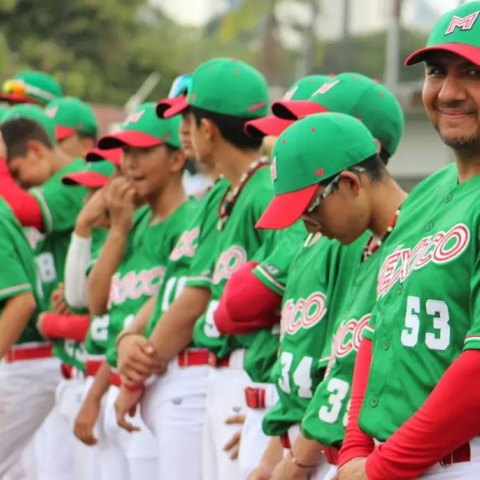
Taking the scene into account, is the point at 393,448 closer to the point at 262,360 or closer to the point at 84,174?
the point at 262,360

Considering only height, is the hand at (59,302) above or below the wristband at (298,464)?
below

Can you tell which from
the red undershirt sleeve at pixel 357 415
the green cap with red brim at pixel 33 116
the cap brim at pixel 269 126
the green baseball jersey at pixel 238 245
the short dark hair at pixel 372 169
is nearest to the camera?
the red undershirt sleeve at pixel 357 415

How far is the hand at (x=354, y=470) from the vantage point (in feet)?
11.2

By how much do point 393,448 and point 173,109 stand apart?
113 inches

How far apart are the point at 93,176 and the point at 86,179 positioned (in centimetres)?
6

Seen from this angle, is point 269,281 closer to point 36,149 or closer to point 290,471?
point 290,471

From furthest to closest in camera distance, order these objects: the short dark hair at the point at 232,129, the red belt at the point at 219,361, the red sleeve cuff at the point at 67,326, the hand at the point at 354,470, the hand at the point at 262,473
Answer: the red sleeve cuff at the point at 67,326, the short dark hair at the point at 232,129, the red belt at the point at 219,361, the hand at the point at 262,473, the hand at the point at 354,470

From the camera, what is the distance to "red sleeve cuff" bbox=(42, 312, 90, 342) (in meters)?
7.30

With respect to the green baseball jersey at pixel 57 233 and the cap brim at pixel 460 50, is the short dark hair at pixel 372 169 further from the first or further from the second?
the green baseball jersey at pixel 57 233

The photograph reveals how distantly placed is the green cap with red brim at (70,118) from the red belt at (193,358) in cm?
331

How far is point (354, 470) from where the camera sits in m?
3.47

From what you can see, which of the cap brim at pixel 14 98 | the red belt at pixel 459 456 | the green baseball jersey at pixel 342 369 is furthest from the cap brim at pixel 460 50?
the cap brim at pixel 14 98

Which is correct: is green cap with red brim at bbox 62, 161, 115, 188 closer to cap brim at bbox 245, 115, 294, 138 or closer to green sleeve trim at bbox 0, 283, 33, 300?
green sleeve trim at bbox 0, 283, 33, 300

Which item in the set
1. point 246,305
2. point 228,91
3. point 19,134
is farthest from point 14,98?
point 246,305
